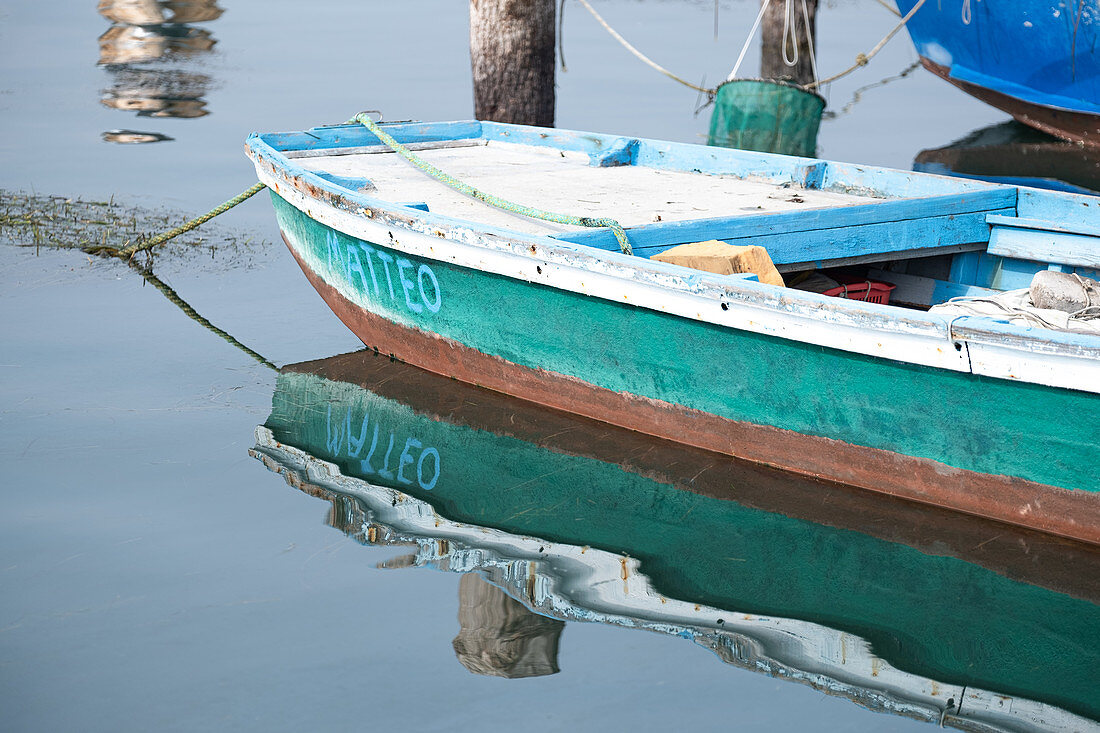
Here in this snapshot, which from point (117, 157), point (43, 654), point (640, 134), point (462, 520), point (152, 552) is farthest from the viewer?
point (640, 134)

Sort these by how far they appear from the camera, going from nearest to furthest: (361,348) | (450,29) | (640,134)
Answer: (361,348)
(640,134)
(450,29)

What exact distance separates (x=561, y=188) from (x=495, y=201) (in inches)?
30.0

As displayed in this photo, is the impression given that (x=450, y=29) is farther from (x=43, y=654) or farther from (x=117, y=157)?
(x=43, y=654)

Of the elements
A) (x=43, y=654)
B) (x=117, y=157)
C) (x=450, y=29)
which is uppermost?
(x=450, y=29)

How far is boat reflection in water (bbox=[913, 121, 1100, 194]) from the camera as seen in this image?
10555 mm

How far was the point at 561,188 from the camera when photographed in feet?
20.6

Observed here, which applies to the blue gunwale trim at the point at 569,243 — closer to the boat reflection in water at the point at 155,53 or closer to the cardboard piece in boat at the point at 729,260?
the cardboard piece in boat at the point at 729,260

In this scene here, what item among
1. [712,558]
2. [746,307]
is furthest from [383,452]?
[746,307]

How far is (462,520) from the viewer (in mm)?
4391

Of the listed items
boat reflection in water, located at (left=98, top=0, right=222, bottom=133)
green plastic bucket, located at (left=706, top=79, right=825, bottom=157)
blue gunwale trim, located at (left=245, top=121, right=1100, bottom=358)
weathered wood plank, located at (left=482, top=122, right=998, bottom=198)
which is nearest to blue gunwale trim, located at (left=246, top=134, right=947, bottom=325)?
blue gunwale trim, located at (left=245, top=121, right=1100, bottom=358)

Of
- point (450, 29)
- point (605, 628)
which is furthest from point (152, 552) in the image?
point (450, 29)

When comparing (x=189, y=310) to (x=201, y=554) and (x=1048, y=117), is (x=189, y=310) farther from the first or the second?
(x=1048, y=117)

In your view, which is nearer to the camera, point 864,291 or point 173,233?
point 864,291

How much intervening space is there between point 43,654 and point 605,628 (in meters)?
1.67
